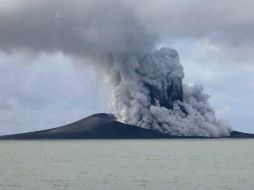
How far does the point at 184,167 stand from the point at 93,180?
21.1 m

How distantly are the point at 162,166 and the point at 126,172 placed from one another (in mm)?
11124

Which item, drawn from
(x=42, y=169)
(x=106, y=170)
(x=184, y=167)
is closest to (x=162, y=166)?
(x=184, y=167)

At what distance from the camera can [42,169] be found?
269ft

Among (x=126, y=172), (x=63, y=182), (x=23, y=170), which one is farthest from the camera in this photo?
(x=23, y=170)

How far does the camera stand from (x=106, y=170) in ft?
257

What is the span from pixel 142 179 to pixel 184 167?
18.1 m

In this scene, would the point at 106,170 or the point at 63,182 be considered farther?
the point at 106,170

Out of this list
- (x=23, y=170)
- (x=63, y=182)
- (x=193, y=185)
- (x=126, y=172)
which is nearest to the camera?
(x=193, y=185)

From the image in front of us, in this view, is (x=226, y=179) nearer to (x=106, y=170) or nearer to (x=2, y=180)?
(x=106, y=170)

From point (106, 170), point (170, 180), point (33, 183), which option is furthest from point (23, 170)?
point (170, 180)

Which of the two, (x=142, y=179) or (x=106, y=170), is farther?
(x=106, y=170)

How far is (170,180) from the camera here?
210 feet

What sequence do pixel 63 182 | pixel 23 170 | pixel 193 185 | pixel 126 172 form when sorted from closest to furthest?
1. pixel 193 185
2. pixel 63 182
3. pixel 126 172
4. pixel 23 170

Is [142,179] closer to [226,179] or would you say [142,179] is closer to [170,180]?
[170,180]
